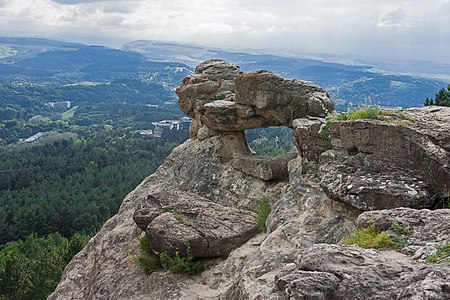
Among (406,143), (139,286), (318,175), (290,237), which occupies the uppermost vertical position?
(406,143)

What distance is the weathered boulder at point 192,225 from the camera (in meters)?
14.4

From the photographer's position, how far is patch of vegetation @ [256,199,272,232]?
15.3 metres

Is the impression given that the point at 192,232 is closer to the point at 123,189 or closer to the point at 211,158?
the point at 211,158

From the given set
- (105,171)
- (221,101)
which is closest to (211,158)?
(221,101)

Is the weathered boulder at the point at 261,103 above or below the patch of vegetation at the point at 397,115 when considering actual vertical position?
below

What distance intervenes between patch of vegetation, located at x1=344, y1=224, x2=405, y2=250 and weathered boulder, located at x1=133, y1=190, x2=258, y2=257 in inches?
243

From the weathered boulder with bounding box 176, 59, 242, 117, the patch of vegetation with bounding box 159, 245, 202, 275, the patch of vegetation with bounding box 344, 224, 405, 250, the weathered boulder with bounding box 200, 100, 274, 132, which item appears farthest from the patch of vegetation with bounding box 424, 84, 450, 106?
the patch of vegetation with bounding box 344, 224, 405, 250

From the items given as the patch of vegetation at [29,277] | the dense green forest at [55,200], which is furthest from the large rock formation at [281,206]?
the dense green forest at [55,200]

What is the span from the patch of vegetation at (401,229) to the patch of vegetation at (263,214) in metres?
6.54

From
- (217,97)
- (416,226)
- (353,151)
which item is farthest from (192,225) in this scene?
(217,97)

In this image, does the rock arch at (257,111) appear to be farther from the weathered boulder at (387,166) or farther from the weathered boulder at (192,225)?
the weathered boulder at (387,166)

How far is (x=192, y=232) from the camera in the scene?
1448 centimetres

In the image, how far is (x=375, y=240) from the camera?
8656 mm

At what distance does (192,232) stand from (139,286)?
2613mm
